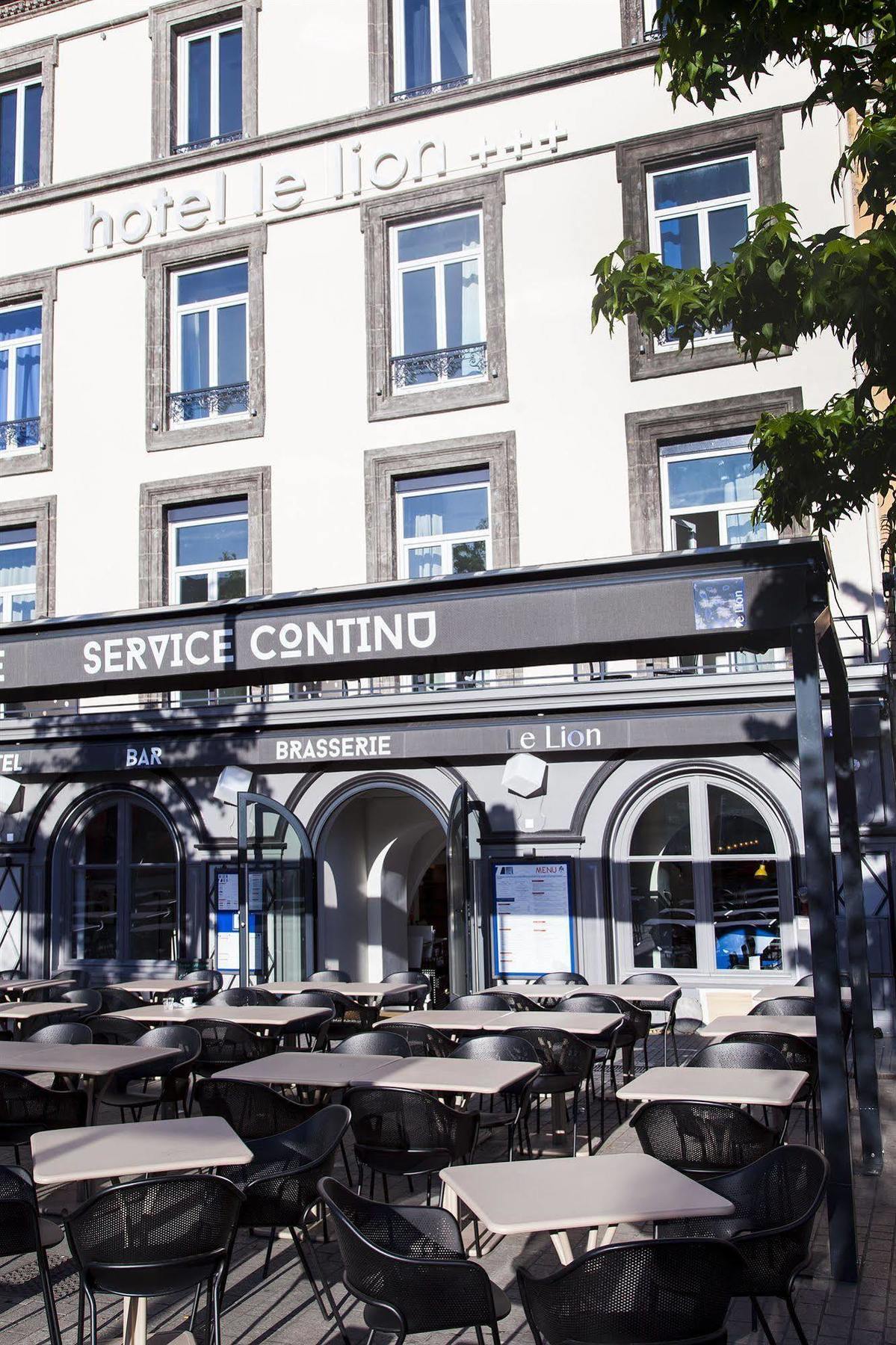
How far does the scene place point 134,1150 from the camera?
4.94 metres

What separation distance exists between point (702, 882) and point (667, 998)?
3880 mm

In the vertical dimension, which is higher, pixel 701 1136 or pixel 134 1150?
pixel 134 1150

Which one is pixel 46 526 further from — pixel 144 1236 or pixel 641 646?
pixel 144 1236

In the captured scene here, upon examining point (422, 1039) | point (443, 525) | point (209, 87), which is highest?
point (209, 87)

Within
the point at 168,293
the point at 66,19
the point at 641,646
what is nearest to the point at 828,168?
the point at 168,293

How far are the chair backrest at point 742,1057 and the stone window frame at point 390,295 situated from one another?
9383mm

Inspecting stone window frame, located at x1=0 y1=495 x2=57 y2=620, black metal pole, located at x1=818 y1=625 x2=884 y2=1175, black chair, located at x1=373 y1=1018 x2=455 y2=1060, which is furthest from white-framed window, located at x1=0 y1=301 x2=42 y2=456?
black metal pole, located at x1=818 y1=625 x2=884 y2=1175

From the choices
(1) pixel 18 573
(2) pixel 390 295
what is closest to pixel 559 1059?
(2) pixel 390 295

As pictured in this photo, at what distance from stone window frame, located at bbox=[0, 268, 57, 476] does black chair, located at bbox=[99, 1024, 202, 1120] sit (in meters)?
10.9

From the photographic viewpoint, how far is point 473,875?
14.0 meters

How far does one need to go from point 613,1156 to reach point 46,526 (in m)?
13.8

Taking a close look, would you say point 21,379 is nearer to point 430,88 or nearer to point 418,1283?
point 430,88

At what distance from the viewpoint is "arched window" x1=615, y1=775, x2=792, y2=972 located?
513 inches

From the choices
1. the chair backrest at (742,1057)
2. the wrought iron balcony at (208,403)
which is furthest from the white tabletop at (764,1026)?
the wrought iron balcony at (208,403)
